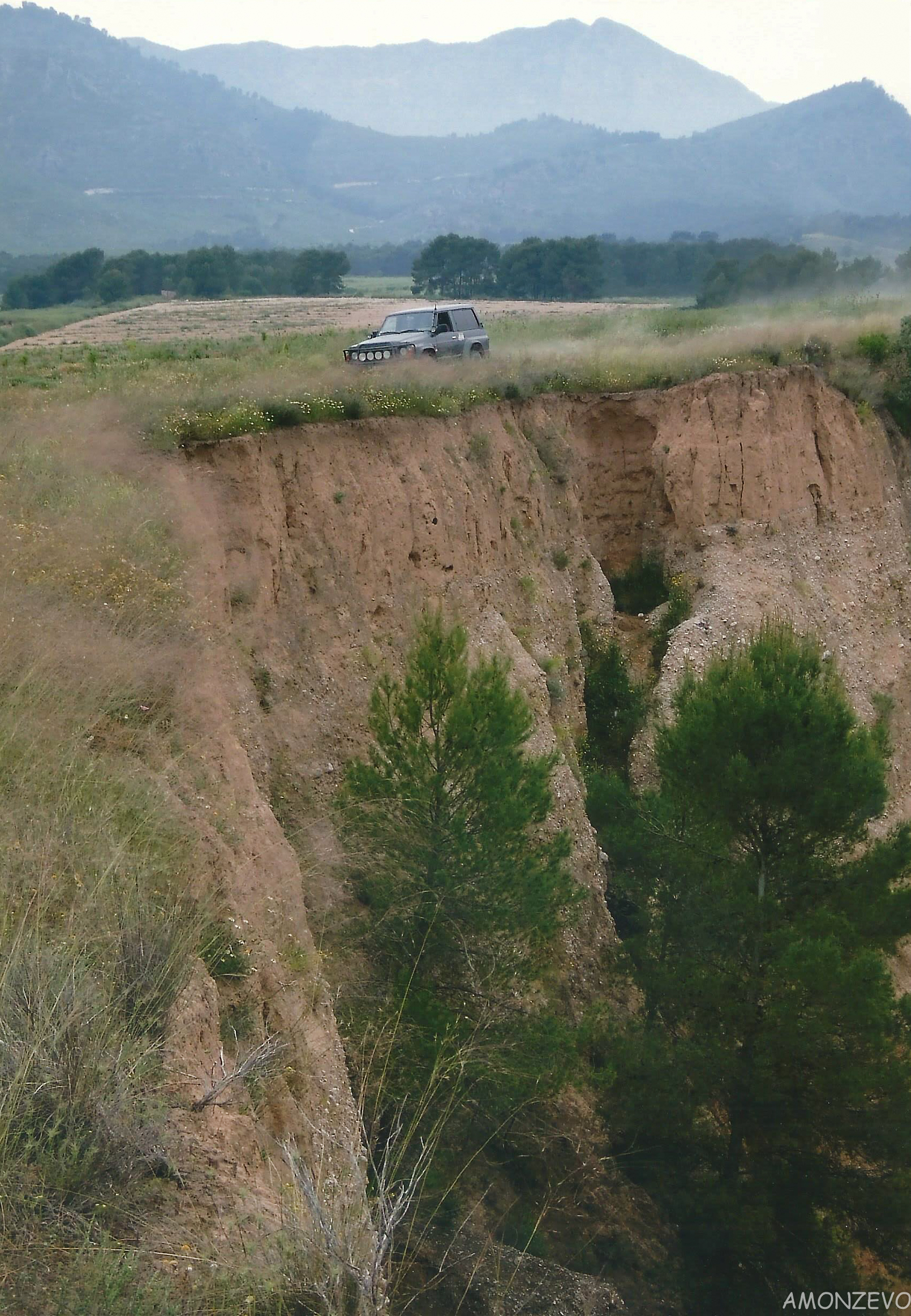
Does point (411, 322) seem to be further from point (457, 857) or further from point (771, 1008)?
point (771, 1008)

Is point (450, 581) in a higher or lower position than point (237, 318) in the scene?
lower

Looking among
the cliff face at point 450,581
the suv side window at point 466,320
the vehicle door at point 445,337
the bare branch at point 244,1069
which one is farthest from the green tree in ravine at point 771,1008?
the suv side window at point 466,320

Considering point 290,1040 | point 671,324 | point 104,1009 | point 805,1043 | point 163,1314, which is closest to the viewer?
point 163,1314

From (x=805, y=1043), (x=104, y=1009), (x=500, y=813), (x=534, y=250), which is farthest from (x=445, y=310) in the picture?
(x=534, y=250)

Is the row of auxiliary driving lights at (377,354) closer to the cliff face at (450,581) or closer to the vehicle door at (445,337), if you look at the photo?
the vehicle door at (445,337)

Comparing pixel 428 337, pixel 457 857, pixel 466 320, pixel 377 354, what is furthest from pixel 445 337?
pixel 457 857

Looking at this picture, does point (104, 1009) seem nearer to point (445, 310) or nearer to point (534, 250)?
point (445, 310)
